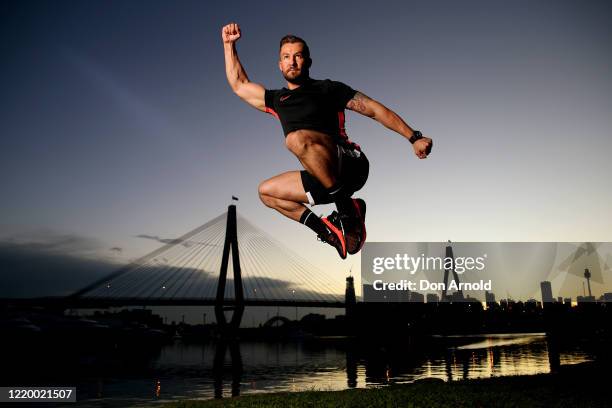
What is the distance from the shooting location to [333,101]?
12.4ft

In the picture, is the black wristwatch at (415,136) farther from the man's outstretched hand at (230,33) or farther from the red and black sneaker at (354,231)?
the man's outstretched hand at (230,33)

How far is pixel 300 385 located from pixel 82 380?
19069 mm

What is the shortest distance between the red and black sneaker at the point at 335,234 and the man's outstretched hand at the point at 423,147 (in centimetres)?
87

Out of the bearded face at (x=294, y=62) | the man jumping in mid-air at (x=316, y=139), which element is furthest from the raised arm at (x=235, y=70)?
the bearded face at (x=294, y=62)

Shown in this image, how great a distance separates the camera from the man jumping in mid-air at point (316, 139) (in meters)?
3.48

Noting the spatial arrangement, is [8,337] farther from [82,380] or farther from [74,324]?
[74,324]

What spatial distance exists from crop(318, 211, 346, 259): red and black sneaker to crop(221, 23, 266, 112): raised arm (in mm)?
1149

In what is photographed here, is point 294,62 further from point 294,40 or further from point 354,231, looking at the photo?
point 354,231

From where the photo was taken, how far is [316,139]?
3.39m

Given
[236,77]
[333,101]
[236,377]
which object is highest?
[236,77]

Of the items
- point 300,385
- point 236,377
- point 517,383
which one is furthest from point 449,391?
point 236,377

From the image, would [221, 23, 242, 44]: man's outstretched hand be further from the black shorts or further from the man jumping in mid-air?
the black shorts

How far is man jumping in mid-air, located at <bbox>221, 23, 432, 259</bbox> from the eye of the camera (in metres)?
3.48

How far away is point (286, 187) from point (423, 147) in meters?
1.19
